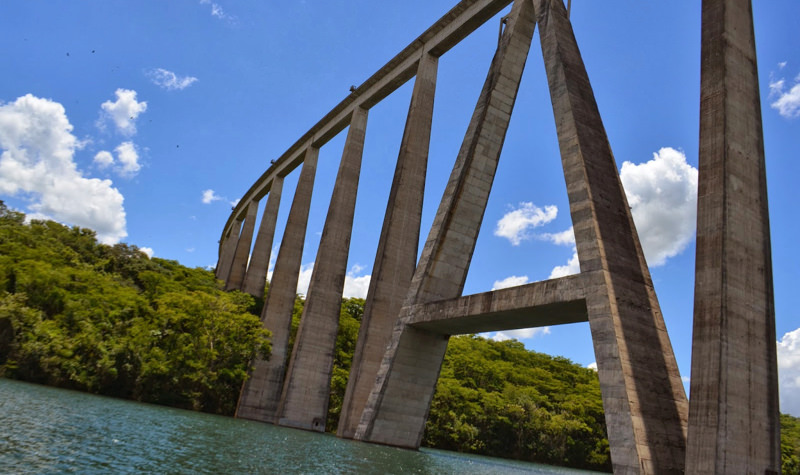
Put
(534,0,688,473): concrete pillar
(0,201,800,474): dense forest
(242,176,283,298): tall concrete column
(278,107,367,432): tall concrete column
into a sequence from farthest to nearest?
1. (242,176,283,298): tall concrete column
2. (0,201,800,474): dense forest
3. (278,107,367,432): tall concrete column
4. (534,0,688,473): concrete pillar

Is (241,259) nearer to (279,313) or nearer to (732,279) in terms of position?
(279,313)

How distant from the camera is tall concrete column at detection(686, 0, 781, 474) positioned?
32.4 feet

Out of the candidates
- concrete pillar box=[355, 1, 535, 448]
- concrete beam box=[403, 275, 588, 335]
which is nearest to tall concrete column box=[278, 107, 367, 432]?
concrete pillar box=[355, 1, 535, 448]

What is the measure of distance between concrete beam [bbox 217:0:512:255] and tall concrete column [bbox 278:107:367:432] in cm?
421

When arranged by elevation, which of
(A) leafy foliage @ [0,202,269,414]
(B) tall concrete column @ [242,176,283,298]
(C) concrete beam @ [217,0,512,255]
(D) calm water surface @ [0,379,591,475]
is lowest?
(D) calm water surface @ [0,379,591,475]

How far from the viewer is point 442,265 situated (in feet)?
60.6

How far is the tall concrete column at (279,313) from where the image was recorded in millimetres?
32469

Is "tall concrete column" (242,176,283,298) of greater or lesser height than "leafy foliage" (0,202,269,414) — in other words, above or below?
above

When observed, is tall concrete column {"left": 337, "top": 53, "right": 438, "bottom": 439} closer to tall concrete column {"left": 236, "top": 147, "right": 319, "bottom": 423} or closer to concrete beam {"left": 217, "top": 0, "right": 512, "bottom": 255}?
concrete beam {"left": 217, "top": 0, "right": 512, "bottom": 255}

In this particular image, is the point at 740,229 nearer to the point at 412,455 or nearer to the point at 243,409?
the point at 412,455

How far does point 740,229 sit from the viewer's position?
1090 centimetres

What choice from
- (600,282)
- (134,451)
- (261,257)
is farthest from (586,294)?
(261,257)

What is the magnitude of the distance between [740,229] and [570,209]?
3.80m

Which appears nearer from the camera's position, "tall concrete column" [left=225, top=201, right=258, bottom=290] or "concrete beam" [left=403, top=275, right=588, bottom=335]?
"concrete beam" [left=403, top=275, right=588, bottom=335]
